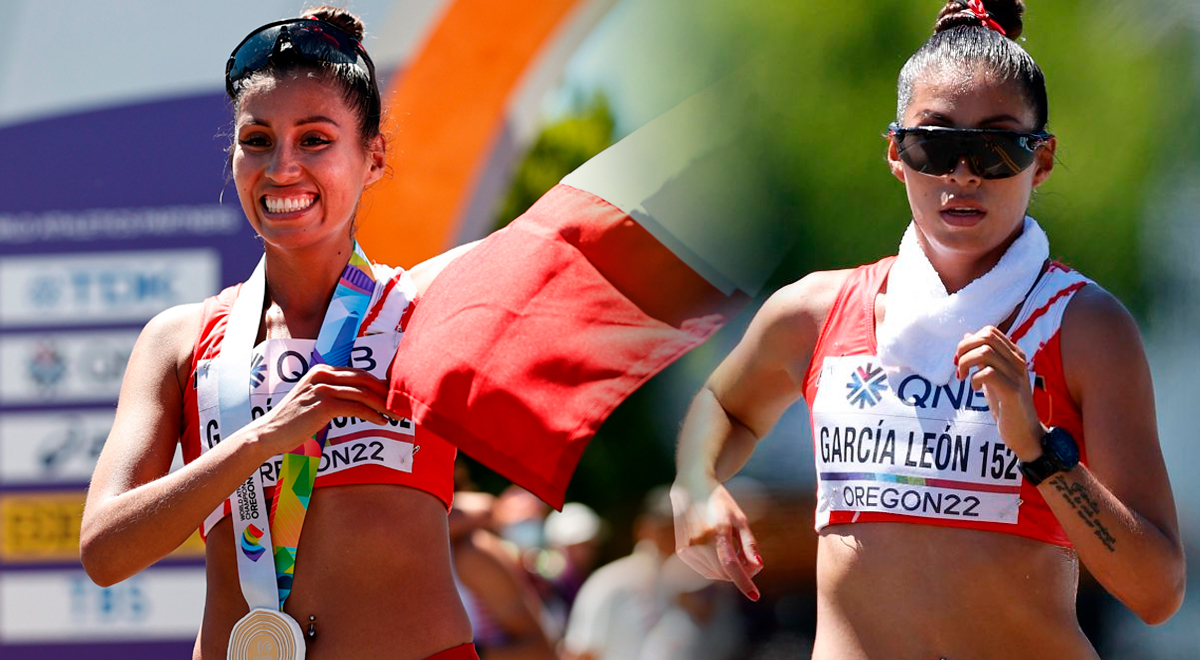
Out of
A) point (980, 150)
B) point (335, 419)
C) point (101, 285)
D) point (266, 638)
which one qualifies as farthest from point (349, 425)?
point (101, 285)

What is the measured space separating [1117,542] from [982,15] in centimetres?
102

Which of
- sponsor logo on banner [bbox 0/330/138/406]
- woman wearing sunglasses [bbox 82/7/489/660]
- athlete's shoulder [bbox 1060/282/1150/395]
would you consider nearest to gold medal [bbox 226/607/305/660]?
woman wearing sunglasses [bbox 82/7/489/660]

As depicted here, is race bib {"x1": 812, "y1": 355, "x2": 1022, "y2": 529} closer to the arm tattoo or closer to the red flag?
the arm tattoo

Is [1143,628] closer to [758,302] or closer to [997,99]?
[758,302]

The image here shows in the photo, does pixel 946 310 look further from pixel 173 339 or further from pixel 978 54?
pixel 173 339

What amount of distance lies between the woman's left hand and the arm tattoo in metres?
0.06

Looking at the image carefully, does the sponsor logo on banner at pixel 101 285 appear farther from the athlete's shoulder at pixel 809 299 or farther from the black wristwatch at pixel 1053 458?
the black wristwatch at pixel 1053 458

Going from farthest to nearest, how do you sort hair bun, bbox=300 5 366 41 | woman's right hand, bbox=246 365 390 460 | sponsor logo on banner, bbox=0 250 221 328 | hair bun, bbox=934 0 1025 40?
sponsor logo on banner, bbox=0 250 221 328, hair bun, bbox=300 5 366 41, hair bun, bbox=934 0 1025 40, woman's right hand, bbox=246 365 390 460

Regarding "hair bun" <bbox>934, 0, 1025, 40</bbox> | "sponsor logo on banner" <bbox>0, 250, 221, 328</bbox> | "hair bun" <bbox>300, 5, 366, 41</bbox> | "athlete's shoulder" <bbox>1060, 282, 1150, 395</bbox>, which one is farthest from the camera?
"sponsor logo on banner" <bbox>0, 250, 221, 328</bbox>

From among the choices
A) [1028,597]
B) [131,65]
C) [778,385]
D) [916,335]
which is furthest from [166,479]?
[131,65]

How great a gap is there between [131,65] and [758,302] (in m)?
4.09

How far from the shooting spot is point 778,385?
268 cm

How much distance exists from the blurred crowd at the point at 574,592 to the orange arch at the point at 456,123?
1.04 m

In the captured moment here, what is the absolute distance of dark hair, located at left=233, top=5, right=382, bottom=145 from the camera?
8.63 feet
